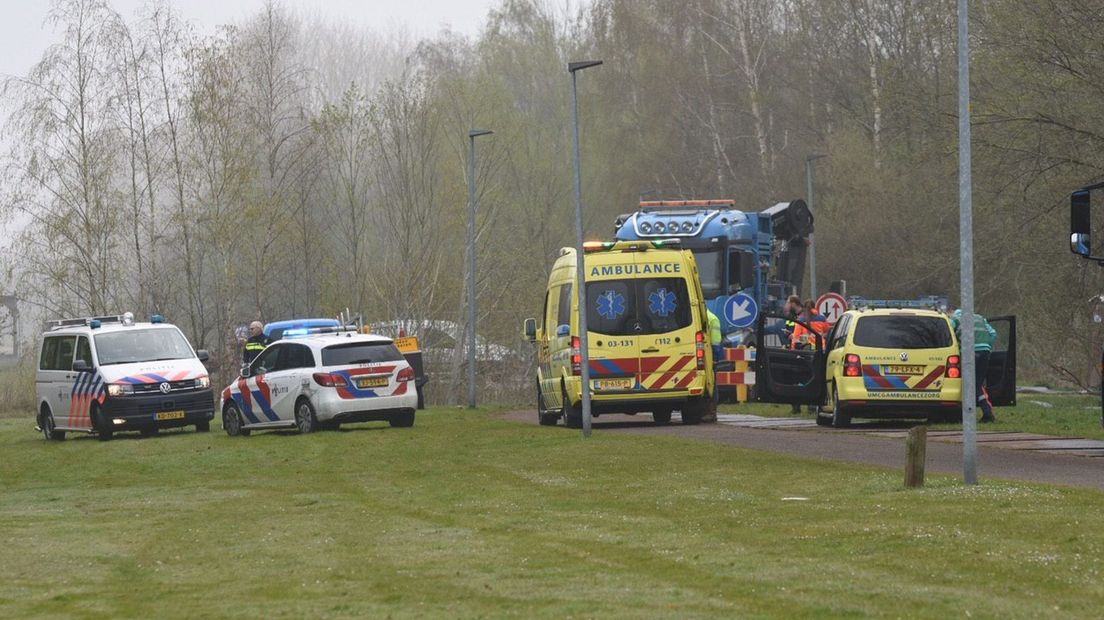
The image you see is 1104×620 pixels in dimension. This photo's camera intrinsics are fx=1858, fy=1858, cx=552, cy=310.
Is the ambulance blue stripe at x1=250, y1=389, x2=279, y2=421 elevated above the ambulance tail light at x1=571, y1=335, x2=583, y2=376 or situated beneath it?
situated beneath

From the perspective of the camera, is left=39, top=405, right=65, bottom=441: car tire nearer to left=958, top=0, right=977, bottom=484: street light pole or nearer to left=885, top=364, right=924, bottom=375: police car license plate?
left=885, top=364, right=924, bottom=375: police car license plate

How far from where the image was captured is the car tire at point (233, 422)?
3022 cm

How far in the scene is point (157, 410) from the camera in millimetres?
31109

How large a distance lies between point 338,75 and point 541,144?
36.7 metres

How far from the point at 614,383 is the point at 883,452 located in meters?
6.81

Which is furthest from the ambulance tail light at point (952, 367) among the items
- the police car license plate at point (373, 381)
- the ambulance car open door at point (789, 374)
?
the police car license plate at point (373, 381)

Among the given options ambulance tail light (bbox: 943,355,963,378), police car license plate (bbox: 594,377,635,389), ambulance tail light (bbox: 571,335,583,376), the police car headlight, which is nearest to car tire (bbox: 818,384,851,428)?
ambulance tail light (bbox: 943,355,963,378)

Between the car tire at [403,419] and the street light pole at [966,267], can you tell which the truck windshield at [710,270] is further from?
the street light pole at [966,267]

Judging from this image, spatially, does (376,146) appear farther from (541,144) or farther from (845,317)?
(845,317)

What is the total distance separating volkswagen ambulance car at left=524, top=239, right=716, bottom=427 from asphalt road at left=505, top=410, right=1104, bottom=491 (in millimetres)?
651

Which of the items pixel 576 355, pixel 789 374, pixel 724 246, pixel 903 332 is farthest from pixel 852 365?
pixel 724 246

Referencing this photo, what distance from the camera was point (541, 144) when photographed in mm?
72875

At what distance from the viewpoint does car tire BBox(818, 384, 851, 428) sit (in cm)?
2694

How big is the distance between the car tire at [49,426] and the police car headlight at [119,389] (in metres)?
2.31
